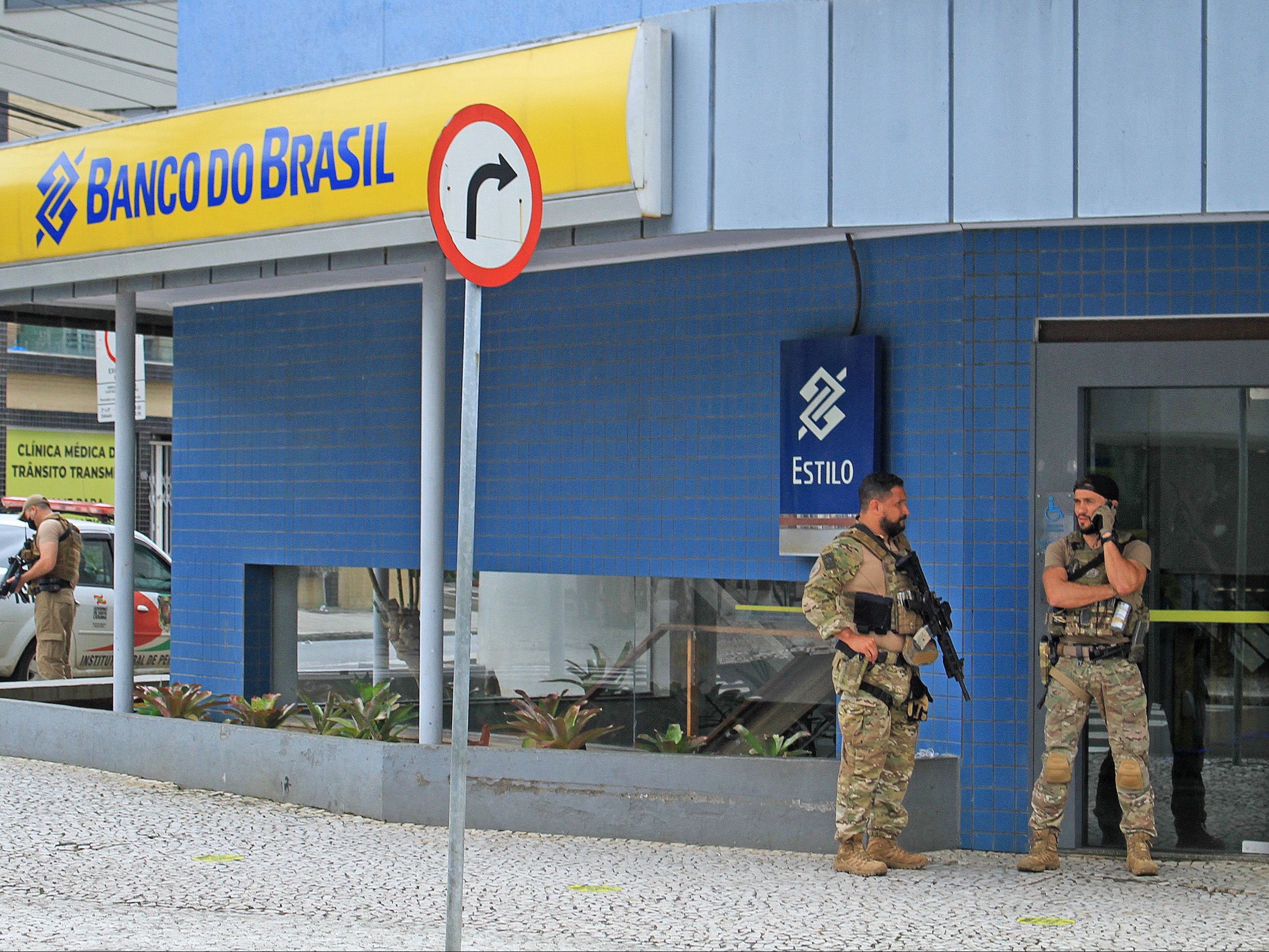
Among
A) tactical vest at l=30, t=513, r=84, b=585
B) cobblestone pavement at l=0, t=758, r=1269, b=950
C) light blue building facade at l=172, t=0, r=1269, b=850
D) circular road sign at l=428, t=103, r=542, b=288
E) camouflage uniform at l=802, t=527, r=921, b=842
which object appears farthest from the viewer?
tactical vest at l=30, t=513, r=84, b=585

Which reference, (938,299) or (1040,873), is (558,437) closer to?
(938,299)

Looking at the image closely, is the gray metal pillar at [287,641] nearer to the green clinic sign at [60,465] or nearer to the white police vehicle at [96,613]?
the white police vehicle at [96,613]

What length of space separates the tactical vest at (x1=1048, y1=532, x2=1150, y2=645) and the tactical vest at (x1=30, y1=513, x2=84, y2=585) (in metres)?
8.90

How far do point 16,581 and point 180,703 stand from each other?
4206mm

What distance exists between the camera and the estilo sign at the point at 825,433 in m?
7.09

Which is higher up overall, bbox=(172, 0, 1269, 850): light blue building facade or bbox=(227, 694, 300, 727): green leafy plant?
bbox=(172, 0, 1269, 850): light blue building facade

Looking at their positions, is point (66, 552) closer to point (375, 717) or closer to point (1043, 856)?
point (375, 717)

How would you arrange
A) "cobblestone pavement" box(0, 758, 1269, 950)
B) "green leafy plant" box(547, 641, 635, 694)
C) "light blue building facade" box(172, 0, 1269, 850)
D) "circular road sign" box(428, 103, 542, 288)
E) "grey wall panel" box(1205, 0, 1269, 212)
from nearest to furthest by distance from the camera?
"circular road sign" box(428, 103, 542, 288)
"cobblestone pavement" box(0, 758, 1269, 950)
"grey wall panel" box(1205, 0, 1269, 212)
"light blue building facade" box(172, 0, 1269, 850)
"green leafy plant" box(547, 641, 635, 694)

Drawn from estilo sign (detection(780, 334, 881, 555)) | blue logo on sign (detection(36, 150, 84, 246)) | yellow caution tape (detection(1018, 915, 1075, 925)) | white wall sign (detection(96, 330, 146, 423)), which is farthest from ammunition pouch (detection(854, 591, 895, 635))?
white wall sign (detection(96, 330, 146, 423))

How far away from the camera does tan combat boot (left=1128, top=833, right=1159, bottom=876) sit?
6.42 metres

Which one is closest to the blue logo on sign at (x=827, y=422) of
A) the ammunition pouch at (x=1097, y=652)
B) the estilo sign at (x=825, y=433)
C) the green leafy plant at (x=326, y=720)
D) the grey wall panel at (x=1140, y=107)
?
the estilo sign at (x=825, y=433)

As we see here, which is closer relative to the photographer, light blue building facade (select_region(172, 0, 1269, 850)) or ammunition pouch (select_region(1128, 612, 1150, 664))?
light blue building facade (select_region(172, 0, 1269, 850))

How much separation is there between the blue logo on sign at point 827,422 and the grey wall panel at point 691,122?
1.00 metres

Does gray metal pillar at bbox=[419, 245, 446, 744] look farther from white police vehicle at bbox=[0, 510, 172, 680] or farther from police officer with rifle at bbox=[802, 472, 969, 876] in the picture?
white police vehicle at bbox=[0, 510, 172, 680]
